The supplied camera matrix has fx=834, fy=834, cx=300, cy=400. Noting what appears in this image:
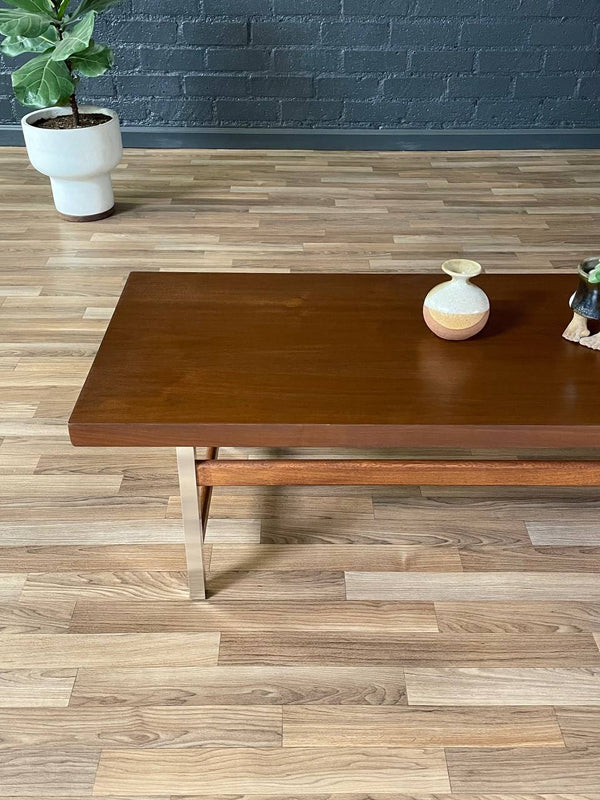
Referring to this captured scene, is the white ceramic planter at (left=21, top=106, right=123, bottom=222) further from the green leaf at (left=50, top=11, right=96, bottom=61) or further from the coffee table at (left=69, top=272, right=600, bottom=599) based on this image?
the coffee table at (left=69, top=272, right=600, bottom=599)

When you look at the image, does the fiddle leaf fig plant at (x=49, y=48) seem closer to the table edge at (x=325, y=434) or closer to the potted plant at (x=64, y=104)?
the potted plant at (x=64, y=104)

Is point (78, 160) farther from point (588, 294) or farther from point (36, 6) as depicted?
point (588, 294)


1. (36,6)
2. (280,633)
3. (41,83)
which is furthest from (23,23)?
(280,633)

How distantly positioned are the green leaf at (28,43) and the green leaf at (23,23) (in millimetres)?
26

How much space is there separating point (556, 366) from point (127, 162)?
2717 mm

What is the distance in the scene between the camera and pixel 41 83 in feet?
8.81

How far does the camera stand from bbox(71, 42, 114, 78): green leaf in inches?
110

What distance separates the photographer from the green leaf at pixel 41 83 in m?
Answer: 2.67

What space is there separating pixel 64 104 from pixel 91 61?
0.17 metres

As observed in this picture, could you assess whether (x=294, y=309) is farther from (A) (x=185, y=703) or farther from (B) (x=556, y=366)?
(A) (x=185, y=703)

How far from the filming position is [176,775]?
4.01 feet

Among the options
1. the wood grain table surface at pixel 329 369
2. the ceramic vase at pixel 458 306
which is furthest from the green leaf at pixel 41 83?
the ceramic vase at pixel 458 306

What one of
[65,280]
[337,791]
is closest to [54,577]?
[337,791]

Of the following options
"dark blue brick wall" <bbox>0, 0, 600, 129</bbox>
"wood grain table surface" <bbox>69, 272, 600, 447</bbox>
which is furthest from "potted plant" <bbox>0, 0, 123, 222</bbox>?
"wood grain table surface" <bbox>69, 272, 600, 447</bbox>
